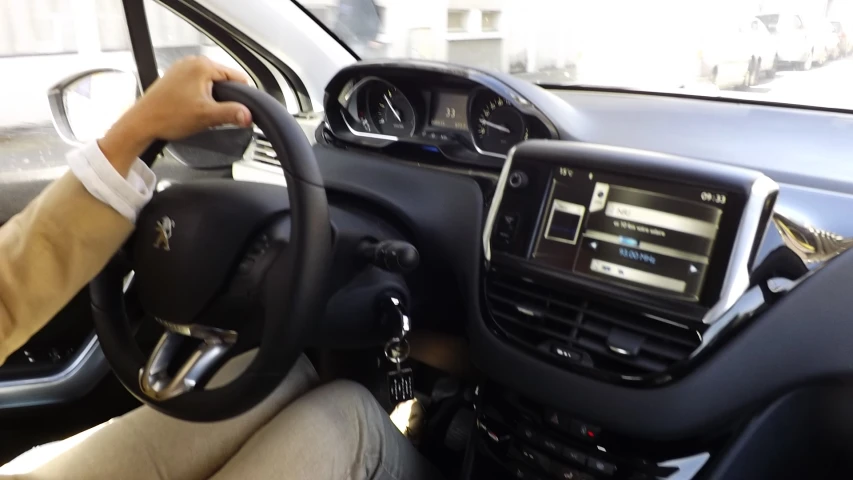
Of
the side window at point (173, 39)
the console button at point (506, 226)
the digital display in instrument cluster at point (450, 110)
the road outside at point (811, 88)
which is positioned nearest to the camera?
the console button at point (506, 226)

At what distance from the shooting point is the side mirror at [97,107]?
1.75 meters

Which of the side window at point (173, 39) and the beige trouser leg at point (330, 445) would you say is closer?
the beige trouser leg at point (330, 445)

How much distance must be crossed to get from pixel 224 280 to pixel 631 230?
1.82ft

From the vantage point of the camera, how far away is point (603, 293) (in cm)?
99

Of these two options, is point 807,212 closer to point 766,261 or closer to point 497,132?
point 766,261

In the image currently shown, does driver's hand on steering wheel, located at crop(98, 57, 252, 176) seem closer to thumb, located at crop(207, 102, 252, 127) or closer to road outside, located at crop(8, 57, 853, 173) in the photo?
thumb, located at crop(207, 102, 252, 127)

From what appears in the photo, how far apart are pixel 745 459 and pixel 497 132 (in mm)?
661

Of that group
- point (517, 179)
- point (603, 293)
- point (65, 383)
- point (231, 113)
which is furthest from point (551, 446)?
point (65, 383)

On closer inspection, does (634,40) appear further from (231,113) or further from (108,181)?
(108,181)

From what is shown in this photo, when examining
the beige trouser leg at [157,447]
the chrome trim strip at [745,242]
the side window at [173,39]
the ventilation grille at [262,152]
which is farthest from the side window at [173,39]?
the chrome trim strip at [745,242]

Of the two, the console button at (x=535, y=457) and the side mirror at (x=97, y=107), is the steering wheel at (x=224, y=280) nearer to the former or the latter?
the console button at (x=535, y=457)

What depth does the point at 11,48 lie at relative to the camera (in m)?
1.67

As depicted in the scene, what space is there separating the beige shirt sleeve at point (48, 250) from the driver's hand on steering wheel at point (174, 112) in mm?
75

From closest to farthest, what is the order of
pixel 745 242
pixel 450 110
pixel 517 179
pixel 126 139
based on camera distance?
pixel 745 242 < pixel 126 139 < pixel 517 179 < pixel 450 110
